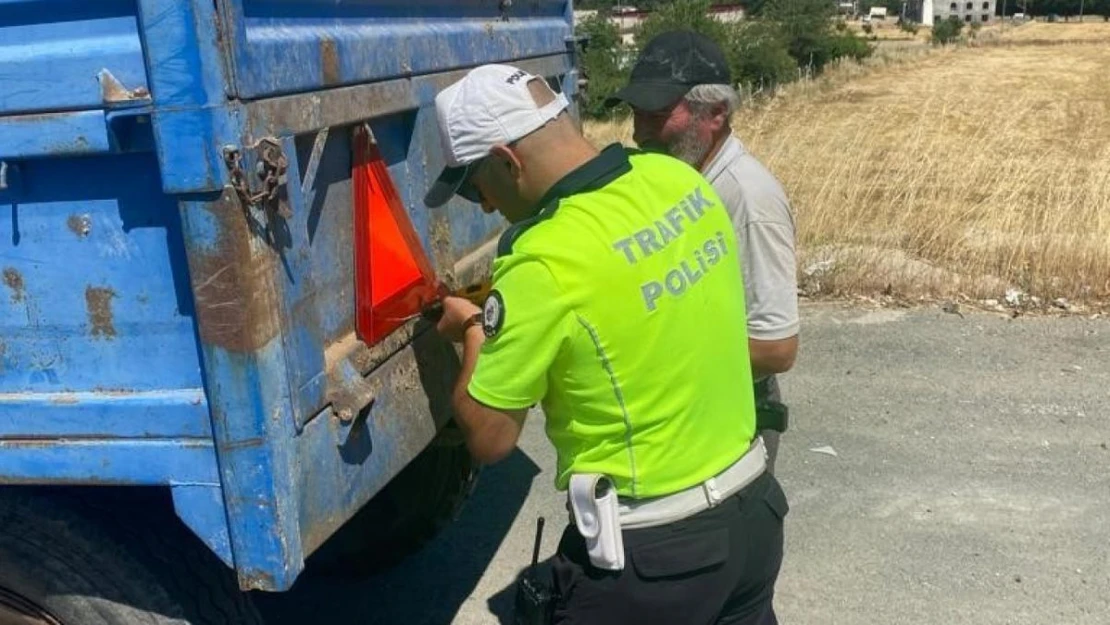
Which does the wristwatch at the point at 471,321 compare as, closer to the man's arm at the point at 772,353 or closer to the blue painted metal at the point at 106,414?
the blue painted metal at the point at 106,414

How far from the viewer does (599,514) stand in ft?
6.73

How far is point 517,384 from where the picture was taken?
1.92m

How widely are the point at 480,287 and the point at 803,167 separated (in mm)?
8510

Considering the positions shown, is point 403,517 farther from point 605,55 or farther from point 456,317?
point 605,55

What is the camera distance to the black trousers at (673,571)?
213 cm

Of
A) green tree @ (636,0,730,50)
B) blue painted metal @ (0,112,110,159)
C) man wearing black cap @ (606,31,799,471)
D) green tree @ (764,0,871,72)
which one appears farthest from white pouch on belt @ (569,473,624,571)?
green tree @ (764,0,871,72)

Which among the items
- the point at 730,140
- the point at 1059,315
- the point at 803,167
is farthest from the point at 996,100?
the point at 730,140

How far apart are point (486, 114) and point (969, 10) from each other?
117212 millimetres

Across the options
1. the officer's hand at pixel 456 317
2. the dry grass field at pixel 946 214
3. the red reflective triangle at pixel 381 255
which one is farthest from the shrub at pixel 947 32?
the officer's hand at pixel 456 317

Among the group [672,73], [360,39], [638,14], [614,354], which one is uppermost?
[360,39]

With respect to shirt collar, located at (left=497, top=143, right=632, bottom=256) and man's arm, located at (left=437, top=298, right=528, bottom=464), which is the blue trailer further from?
shirt collar, located at (left=497, top=143, right=632, bottom=256)

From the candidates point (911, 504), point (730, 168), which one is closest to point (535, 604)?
point (730, 168)

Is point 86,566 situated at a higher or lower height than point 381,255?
lower

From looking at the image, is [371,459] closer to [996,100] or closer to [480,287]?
[480,287]
